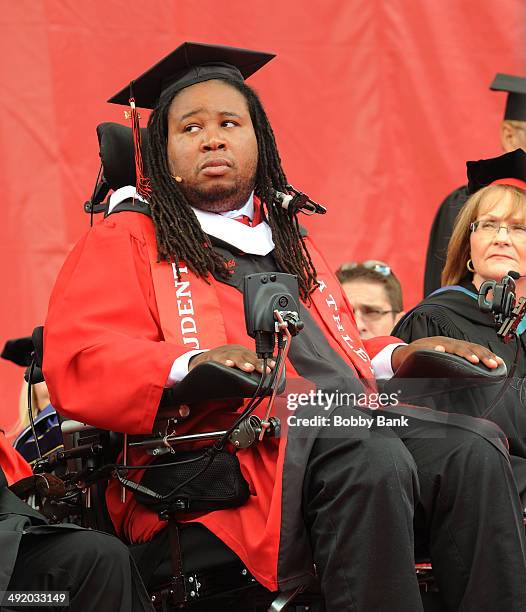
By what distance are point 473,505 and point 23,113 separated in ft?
10.6

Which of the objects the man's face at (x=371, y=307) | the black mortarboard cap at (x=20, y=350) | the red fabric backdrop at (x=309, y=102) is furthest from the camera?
the red fabric backdrop at (x=309, y=102)

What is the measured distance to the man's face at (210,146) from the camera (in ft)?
11.4

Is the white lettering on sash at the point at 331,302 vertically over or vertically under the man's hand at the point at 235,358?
over

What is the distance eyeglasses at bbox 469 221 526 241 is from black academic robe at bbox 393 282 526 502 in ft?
0.68

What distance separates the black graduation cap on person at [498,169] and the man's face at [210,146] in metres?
1.10

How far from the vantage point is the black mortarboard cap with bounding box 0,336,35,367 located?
4113 mm

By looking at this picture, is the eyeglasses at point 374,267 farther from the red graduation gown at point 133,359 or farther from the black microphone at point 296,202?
the red graduation gown at point 133,359

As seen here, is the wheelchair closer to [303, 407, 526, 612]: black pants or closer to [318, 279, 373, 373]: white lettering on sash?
[303, 407, 526, 612]: black pants

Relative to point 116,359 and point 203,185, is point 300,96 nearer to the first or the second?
point 203,185

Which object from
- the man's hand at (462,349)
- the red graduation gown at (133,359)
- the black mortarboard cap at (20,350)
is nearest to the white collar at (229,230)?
the red graduation gown at (133,359)

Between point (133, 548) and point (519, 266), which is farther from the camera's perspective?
point (519, 266)

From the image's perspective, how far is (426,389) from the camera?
2812mm

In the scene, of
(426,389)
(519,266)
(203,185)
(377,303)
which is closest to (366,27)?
(377,303)

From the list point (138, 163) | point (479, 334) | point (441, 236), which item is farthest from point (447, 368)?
point (441, 236)
